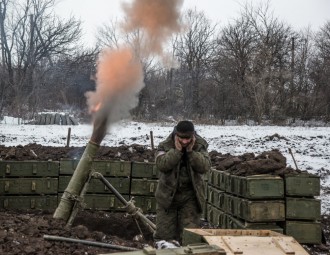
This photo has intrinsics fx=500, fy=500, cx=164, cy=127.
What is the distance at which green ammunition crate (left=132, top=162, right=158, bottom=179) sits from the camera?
410 inches

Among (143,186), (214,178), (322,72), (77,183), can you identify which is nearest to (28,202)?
(143,186)

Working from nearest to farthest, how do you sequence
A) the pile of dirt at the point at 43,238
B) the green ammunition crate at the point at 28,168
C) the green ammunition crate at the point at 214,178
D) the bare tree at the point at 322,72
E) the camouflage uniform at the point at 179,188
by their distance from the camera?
1. the pile of dirt at the point at 43,238
2. the camouflage uniform at the point at 179,188
3. the green ammunition crate at the point at 214,178
4. the green ammunition crate at the point at 28,168
5. the bare tree at the point at 322,72

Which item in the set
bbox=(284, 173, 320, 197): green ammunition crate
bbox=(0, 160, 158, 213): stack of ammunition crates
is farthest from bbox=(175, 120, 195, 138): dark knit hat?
bbox=(0, 160, 158, 213): stack of ammunition crates

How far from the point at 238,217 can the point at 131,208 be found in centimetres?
181

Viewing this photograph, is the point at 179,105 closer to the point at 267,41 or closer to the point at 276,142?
the point at 267,41

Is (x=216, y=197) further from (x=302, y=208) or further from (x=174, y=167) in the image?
(x=174, y=167)

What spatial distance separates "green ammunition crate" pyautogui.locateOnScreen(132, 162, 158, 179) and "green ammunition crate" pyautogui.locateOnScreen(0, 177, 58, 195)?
162cm

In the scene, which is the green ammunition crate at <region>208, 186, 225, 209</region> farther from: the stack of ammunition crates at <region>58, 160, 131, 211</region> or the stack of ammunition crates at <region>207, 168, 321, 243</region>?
the stack of ammunition crates at <region>58, 160, 131, 211</region>

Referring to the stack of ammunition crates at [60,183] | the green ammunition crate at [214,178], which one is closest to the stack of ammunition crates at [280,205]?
the green ammunition crate at [214,178]

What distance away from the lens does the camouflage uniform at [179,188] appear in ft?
19.2

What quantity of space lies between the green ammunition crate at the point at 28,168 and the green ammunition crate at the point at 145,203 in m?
1.76

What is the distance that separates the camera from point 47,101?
102 ft

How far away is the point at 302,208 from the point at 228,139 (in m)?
11.2

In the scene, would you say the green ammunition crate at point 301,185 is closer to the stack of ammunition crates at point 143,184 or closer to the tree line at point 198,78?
the stack of ammunition crates at point 143,184
